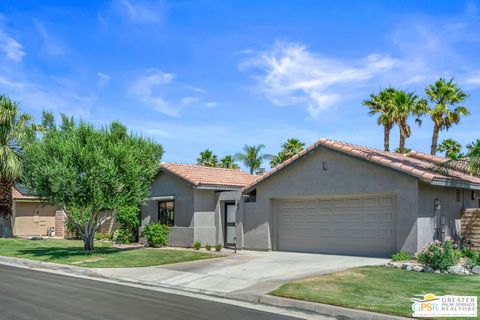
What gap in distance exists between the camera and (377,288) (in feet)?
41.2

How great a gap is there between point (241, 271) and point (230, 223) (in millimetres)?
8960

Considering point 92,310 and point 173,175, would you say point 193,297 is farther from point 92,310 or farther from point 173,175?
point 173,175

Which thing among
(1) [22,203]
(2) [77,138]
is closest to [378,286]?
(2) [77,138]

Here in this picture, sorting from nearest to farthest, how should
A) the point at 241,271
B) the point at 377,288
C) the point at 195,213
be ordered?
the point at 377,288 < the point at 241,271 < the point at 195,213

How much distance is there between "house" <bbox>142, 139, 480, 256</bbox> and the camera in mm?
18219

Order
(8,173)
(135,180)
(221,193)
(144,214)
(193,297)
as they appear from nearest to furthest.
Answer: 1. (193,297)
2. (135,180)
3. (221,193)
4. (144,214)
5. (8,173)

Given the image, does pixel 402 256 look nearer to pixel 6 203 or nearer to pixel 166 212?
pixel 166 212

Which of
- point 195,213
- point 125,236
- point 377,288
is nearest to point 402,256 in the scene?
point 377,288

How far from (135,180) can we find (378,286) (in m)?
12.1

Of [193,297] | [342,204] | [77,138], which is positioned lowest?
[193,297]

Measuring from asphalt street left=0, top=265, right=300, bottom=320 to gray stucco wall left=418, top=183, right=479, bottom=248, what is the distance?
9274 mm

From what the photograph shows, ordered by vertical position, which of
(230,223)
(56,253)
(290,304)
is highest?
(230,223)

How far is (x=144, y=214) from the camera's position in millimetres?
28141

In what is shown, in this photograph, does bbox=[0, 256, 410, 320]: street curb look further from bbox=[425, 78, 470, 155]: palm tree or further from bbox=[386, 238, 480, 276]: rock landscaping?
bbox=[425, 78, 470, 155]: palm tree
